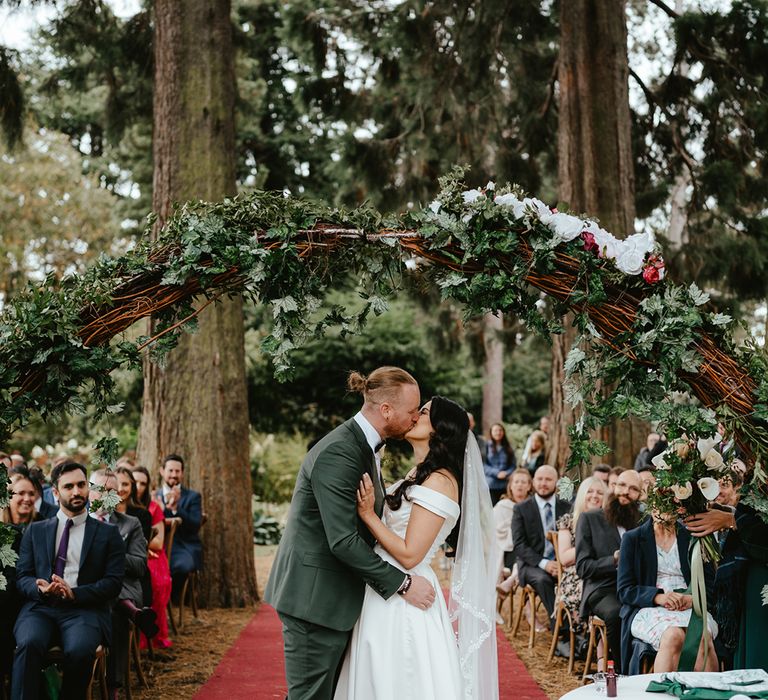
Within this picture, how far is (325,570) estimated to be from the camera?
4746mm

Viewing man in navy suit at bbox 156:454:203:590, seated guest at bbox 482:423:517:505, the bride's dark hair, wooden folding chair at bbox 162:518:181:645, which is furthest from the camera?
seated guest at bbox 482:423:517:505

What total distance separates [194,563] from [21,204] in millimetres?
16216

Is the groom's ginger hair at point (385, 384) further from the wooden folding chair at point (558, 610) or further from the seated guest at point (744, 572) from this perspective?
the wooden folding chair at point (558, 610)

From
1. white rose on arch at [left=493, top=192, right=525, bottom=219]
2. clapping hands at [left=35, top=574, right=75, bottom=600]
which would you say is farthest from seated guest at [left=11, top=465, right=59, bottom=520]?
white rose on arch at [left=493, top=192, right=525, bottom=219]

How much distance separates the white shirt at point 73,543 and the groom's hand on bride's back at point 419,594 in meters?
2.65

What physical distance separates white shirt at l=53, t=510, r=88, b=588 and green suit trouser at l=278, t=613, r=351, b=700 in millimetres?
2280

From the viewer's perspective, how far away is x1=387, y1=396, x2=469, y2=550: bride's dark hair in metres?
4.93

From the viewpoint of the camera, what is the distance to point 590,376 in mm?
4941

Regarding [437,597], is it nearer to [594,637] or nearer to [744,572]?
[744,572]

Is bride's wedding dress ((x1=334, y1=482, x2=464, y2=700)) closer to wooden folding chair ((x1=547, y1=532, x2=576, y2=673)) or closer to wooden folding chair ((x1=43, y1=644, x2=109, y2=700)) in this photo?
wooden folding chair ((x1=43, y1=644, x2=109, y2=700))

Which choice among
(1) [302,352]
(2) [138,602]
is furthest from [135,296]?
(1) [302,352]

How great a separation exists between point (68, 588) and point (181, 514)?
150 inches

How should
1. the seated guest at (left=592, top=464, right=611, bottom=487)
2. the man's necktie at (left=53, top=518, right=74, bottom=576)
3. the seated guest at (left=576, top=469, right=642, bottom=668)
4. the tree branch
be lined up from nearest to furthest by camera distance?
the man's necktie at (left=53, top=518, right=74, bottom=576)
the seated guest at (left=576, top=469, right=642, bottom=668)
the seated guest at (left=592, top=464, right=611, bottom=487)
the tree branch

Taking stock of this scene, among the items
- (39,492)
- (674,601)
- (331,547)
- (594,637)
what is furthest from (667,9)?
(331,547)
